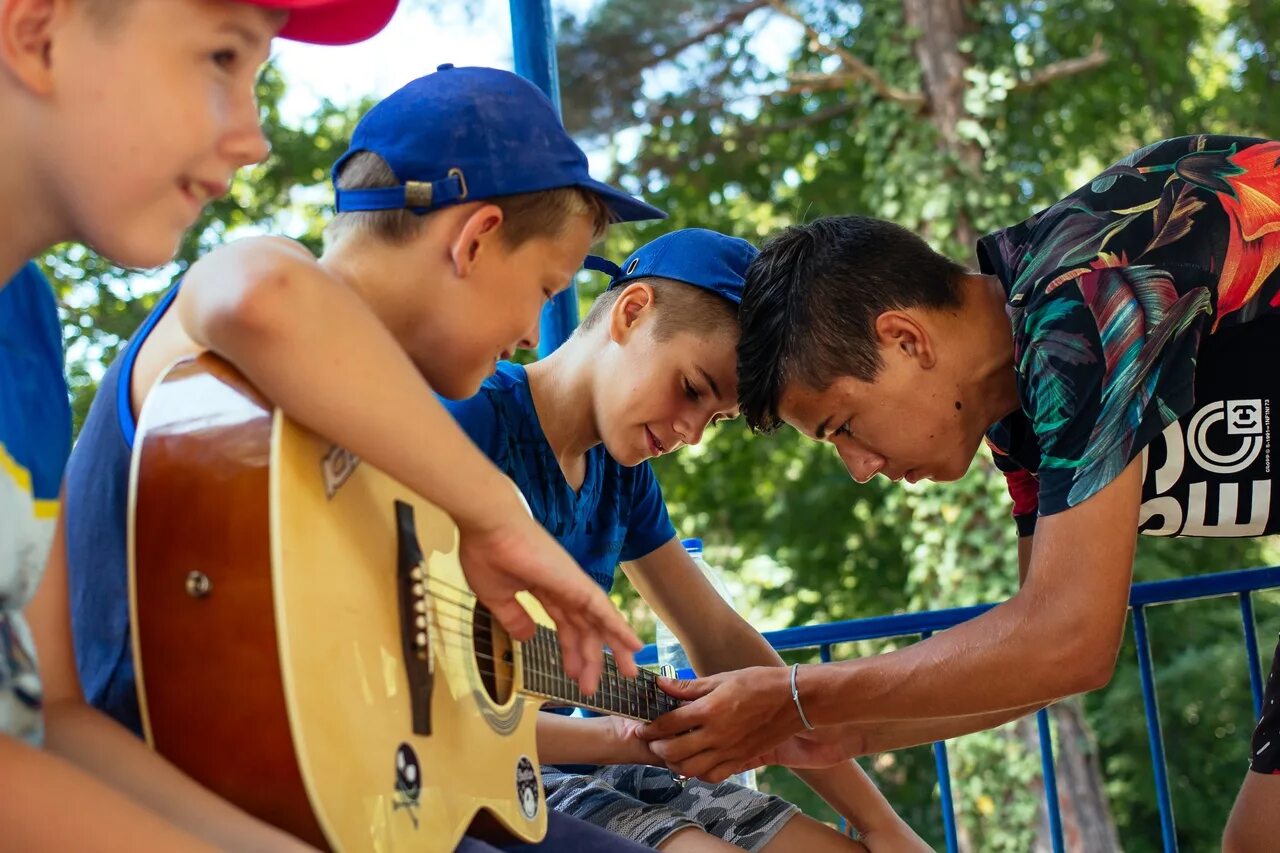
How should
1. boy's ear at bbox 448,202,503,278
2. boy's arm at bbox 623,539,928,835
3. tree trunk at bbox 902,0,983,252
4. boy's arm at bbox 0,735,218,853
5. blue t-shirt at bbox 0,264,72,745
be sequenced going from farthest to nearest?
tree trunk at bbox 902,0,983,252 < boy's arm at bbox 623,539,928,835 < boy's ear at bbox 448,202,503,278 < blue t-shirt at bbox 0,264,72,745 < boy's arm at bbox 0,735,218,853

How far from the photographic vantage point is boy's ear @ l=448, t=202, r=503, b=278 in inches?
68.3

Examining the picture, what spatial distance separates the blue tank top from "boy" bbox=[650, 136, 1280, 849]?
1161mm

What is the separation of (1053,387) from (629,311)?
81cm

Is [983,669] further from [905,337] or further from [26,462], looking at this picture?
[26,462]

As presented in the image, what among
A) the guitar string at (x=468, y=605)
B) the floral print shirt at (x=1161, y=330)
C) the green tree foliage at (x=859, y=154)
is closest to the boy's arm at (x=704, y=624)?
the floral print shirt at (x=1161, y=330)

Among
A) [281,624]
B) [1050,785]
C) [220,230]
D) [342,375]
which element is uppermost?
Answer: [220,230]

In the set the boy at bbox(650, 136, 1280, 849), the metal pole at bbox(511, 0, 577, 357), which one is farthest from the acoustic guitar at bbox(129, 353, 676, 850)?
the metal pole at bbox(511, 0, 577, 357)

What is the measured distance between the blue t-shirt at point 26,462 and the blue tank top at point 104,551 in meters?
0.19

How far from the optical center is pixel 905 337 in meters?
2.35

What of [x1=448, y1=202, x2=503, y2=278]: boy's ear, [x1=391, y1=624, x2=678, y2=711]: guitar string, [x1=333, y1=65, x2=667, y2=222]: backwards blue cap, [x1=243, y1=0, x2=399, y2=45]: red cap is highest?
[x1=243, y1=0, x2=399, y2=45]: red cap

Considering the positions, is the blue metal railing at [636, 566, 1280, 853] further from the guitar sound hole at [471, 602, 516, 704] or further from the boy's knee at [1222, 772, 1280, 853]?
the guitar sound hole at [471, 602, 516, 704]

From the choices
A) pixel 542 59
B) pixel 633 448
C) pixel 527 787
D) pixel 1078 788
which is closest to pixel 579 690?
pixel 527 787

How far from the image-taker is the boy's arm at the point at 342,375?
4.42 ft

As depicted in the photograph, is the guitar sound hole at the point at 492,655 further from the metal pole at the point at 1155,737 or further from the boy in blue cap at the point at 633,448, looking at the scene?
the metal pole at the point at 1155,737
